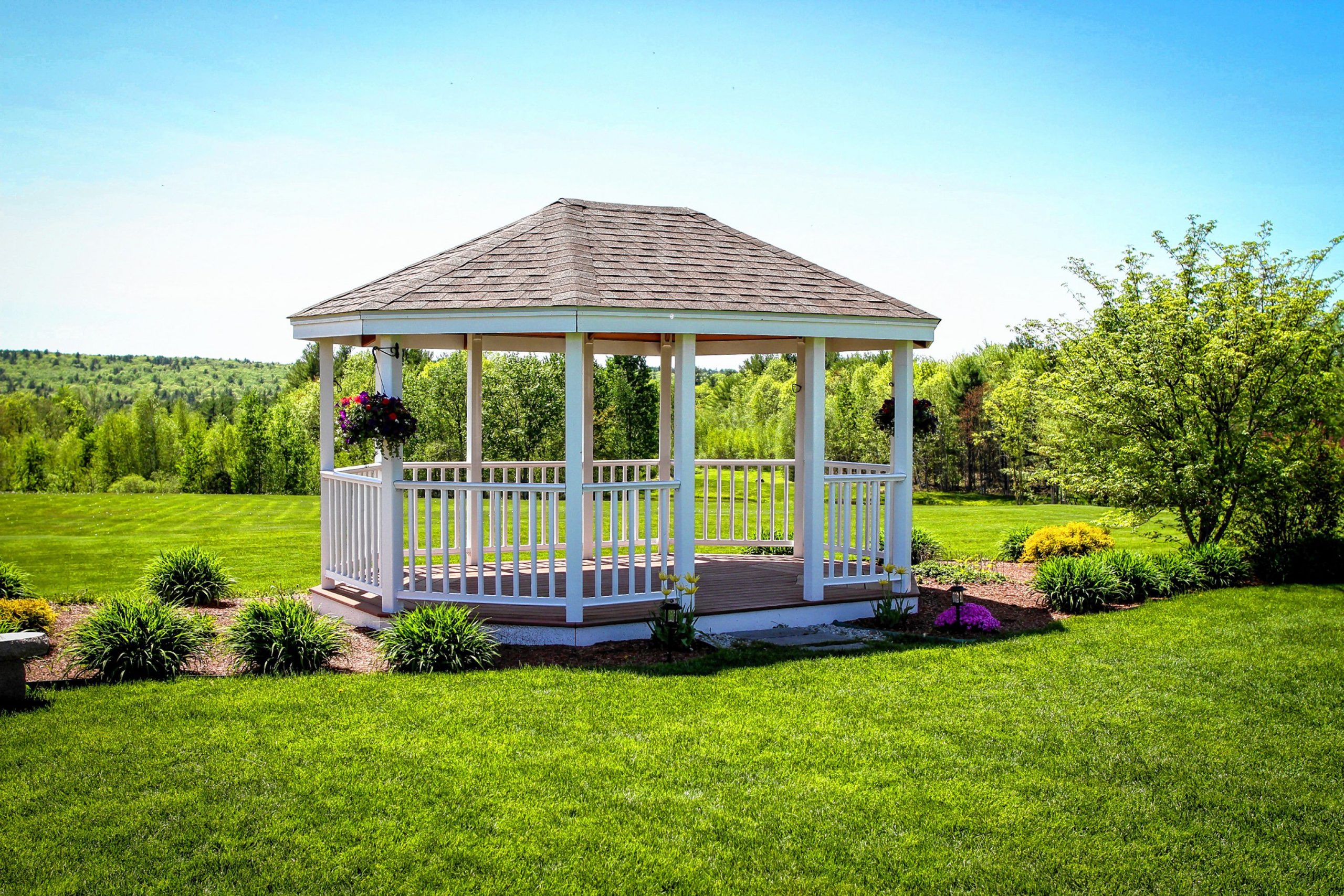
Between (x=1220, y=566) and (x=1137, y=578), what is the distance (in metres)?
1.48

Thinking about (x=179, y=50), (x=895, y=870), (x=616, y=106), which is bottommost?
(x=895, y=870)

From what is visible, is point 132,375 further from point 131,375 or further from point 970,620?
point 970,620

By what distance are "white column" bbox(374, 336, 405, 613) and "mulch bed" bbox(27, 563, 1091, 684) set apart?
46 cm

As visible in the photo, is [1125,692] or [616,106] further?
[616,106]

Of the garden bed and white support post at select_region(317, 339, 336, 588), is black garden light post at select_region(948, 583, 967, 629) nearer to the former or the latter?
the garden bed

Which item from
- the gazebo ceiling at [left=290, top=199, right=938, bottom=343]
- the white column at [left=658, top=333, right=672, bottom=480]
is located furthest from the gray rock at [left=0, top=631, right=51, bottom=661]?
the white column at [left=658, top=333, right=672, bottom=480]

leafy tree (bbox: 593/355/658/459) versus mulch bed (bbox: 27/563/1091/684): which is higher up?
leafy tree (bbox: 593/355/658/459)

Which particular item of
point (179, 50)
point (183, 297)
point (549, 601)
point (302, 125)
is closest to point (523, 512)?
point (302, 125)

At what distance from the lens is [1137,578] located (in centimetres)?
981

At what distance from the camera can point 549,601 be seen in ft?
25.3

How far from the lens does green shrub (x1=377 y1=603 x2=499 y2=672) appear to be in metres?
6.55

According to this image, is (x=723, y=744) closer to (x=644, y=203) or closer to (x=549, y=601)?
(x=549, y=601)

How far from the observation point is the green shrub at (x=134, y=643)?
6.23 meters

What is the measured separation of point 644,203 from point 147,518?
15447mm
